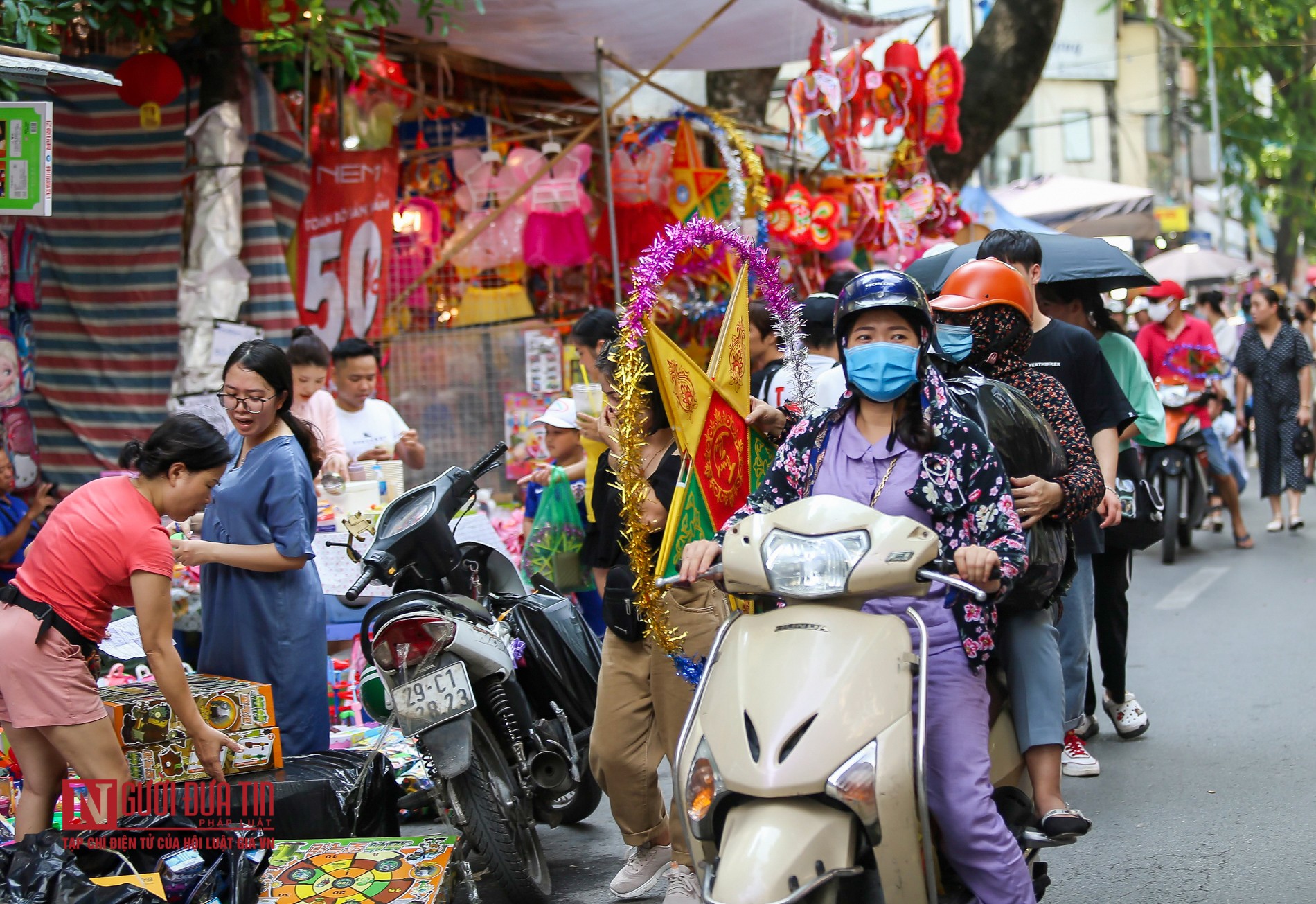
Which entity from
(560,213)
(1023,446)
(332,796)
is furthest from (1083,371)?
(560,213)

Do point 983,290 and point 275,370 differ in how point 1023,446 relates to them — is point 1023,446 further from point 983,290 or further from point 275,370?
point 275,370

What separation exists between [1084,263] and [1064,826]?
272 centimetres

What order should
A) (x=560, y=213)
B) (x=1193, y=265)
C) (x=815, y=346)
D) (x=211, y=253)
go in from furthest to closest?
(x=1193, y=265) < (x=560, y=213) < (x=211, y=253) < (x=815, y=346)

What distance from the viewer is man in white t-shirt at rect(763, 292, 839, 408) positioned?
5.26m

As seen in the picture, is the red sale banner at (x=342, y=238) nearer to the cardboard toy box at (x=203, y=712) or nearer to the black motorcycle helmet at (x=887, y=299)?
the cardboard toy box at (x=203, y=712)

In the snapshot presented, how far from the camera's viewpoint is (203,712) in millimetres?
4215

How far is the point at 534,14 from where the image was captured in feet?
27.8

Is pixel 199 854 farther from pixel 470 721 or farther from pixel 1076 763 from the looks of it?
pixel 1076 763

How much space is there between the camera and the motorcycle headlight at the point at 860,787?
110 inches

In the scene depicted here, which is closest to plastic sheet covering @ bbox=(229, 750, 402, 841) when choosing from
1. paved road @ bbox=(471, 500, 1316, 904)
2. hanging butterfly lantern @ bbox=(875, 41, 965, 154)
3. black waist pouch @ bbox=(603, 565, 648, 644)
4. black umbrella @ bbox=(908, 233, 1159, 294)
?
paved road @ bbox=(471, 500, 1316, 904)

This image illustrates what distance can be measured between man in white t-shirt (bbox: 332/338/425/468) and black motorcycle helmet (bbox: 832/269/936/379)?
4060 millimetres

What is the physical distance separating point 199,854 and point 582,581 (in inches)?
94.2

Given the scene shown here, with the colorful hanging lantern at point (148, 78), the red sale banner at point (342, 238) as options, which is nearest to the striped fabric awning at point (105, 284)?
the colorful hanging lantern at point (148, 78)

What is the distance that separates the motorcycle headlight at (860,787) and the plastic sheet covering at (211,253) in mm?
5737
